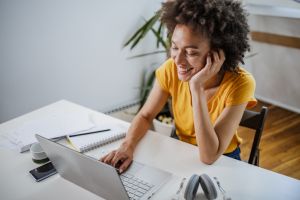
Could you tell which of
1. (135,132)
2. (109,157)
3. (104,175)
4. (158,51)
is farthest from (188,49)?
(158,51)

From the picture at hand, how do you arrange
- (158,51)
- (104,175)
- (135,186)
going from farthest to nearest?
(158,51), (135,186), (104,175)

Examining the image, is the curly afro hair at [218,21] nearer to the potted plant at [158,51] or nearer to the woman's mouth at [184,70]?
the woman's mouth at [184,70]

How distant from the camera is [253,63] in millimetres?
3432

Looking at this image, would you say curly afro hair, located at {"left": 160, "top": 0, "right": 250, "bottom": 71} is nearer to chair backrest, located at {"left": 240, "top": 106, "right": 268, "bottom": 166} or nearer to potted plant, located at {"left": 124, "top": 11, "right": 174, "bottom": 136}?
chair backrest, located at {"left": 240, "top": 106, "right": 268, "bottom": 166}

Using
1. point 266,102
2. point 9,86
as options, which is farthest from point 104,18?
point 266,102

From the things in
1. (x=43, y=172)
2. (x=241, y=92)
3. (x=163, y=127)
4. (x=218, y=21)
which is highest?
(x=218, y=21)

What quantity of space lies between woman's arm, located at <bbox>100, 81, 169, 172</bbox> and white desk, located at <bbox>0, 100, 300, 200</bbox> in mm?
36

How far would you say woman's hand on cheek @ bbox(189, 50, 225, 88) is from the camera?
1318mm

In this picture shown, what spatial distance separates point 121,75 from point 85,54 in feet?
1.36

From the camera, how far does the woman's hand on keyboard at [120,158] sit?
1.21 meters

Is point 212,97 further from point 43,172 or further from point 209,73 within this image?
point 43,172

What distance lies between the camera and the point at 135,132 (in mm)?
1407

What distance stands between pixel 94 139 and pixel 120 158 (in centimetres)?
21

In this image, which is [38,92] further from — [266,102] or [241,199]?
[266,102]
